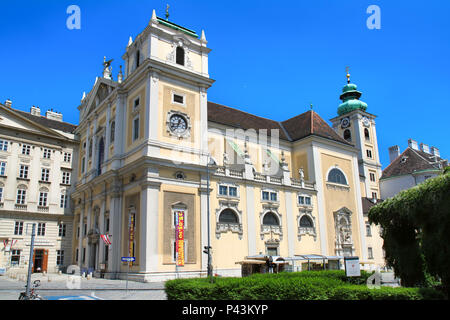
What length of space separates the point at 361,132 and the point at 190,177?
45.0m

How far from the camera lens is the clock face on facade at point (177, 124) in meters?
33.7

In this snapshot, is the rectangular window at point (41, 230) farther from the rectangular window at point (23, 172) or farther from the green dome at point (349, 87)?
the green dome at point (349, 87)

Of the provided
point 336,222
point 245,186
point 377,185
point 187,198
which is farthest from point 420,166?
point 187,198

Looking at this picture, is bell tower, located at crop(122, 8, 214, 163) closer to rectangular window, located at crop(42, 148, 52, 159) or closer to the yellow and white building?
the yellow and white building

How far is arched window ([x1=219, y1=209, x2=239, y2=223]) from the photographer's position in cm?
3459

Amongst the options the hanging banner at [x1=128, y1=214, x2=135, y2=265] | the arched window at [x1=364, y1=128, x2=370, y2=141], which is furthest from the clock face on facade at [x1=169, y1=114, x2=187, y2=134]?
the arched window at [x1=364, y1=128, x2=370, y2=141]

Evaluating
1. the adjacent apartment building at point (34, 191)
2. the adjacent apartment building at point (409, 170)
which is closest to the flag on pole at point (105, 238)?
the adjacent apartment building at point (34, 191)

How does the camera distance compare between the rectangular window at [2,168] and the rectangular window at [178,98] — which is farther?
the rectangular window at [2,168]

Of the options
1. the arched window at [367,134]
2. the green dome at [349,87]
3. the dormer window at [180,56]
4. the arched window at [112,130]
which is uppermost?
the green dome at [349,87]

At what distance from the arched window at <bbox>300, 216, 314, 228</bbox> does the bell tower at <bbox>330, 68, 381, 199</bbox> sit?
24.6 meters

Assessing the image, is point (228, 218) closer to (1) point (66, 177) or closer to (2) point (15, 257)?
(1) point (66, 177)

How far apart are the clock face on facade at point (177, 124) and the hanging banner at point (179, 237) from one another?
23.7 ft
